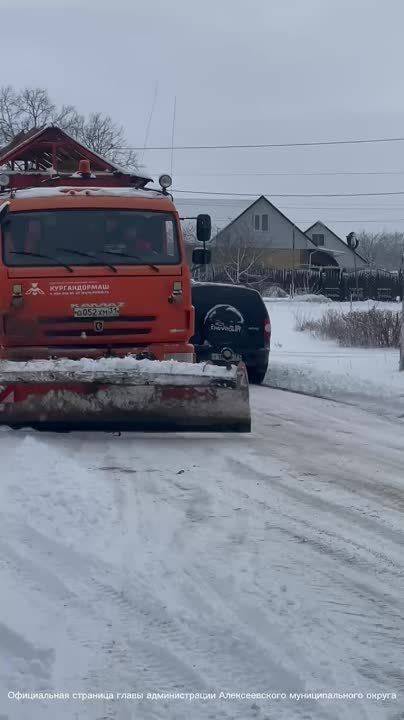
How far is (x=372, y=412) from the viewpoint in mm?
11500

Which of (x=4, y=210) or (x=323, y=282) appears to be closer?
(x=4, y=210)

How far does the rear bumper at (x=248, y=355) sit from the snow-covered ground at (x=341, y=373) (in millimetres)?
545

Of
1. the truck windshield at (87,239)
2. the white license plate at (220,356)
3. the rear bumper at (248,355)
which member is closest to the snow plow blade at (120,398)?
the truck windshield at (87,239)

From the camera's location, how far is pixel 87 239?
378 inches

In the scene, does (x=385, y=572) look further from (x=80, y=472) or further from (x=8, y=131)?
(x=8, y=131)

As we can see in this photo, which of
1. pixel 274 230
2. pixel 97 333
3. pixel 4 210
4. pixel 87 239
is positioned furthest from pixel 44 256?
pixel 274 230

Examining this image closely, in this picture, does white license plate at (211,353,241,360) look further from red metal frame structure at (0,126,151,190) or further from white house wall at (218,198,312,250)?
white house wall at (218,198,312,250)

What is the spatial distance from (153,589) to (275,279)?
181 ft

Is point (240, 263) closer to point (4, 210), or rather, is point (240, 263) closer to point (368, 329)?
point (368, 329)

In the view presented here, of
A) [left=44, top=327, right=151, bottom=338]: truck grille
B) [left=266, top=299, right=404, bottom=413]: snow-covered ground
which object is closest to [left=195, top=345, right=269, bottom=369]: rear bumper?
[left=266, top=299, right=404, bottom=413]: snow-covered ground

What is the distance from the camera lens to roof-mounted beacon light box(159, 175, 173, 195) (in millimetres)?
10820

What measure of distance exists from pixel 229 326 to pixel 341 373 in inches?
74.7

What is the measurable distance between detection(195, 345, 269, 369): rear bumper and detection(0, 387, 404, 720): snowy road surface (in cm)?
639

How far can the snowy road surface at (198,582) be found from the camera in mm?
3529
